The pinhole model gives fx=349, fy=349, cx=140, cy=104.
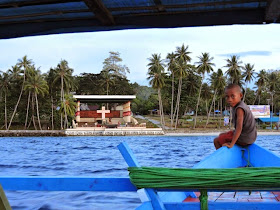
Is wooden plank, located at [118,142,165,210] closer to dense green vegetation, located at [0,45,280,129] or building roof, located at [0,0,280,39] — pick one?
building roof, located at [0,0,280,39]

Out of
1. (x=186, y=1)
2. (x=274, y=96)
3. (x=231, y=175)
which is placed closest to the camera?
(x=231, y=175)

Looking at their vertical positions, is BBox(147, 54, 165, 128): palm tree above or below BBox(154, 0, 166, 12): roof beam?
above

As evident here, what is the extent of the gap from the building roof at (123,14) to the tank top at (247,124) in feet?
4.12

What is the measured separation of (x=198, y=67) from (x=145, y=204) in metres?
41.3

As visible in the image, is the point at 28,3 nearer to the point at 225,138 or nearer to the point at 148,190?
the point at 148,190

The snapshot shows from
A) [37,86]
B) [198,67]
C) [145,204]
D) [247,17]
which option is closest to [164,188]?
[145,204]

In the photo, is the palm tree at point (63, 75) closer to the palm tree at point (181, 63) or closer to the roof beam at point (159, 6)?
the palm tree at point (181, 63)

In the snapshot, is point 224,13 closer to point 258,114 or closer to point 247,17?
point 247,17

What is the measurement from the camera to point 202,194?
1237 mm

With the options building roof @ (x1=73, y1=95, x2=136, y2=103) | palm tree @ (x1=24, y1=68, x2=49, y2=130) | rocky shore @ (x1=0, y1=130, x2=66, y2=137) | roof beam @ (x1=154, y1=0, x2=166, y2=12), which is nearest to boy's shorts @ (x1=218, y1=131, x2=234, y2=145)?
roof beam @ (x1=154, y1=0, x2=166, y2=12)

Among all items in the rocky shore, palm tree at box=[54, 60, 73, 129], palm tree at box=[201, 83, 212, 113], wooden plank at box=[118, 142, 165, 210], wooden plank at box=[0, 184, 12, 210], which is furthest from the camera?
palm tree at box=[201, 83, 212, 113]

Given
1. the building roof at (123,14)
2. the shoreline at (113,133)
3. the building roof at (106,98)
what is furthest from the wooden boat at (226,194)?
the shoreline at (113,133)

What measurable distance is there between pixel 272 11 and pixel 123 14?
34.7 inches

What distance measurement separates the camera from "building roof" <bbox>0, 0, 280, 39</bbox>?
78.8 inches
